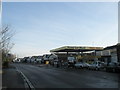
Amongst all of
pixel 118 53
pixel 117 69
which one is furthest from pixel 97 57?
pixel 117 69

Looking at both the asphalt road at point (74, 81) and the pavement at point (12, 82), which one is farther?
the asphalt road at point (74, 81)

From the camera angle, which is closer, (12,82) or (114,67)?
(12,82)

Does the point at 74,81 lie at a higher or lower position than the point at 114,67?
lower

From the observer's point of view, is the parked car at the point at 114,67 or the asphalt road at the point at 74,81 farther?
the parked car at the point at 114,67

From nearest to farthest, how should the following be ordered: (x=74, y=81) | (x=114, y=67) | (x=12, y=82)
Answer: (x=12, y=82) → (x=74, y=81) → (x=114, y=67)

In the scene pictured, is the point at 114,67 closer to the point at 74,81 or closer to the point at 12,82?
the point at 74,81

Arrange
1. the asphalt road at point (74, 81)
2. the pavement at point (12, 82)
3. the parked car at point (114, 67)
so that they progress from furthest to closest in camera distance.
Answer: the parked car at point (114, 67) < the asphalt road at point (74, 81) < the pavement at point (12, 82)

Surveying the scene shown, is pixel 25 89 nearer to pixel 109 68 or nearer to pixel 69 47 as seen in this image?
pixel 109 68

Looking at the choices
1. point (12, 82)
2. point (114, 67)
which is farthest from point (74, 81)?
point (114, 67)

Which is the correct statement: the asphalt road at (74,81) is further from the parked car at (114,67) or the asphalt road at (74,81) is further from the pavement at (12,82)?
the parked car at (114,67)

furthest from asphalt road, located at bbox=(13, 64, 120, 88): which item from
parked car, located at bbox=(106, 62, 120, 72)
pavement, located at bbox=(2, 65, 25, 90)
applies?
parked car, located at bbox=(106, 62, 120, 72)

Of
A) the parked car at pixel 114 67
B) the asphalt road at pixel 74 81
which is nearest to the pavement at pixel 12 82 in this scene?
the asphalt road at pixel 74 81

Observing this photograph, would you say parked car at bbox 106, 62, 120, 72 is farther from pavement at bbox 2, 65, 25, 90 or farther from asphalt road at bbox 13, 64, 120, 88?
pavement at bbox 2, 65, 25, 90

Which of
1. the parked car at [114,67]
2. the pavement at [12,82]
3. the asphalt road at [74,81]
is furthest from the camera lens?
the parked car at [114,67]
